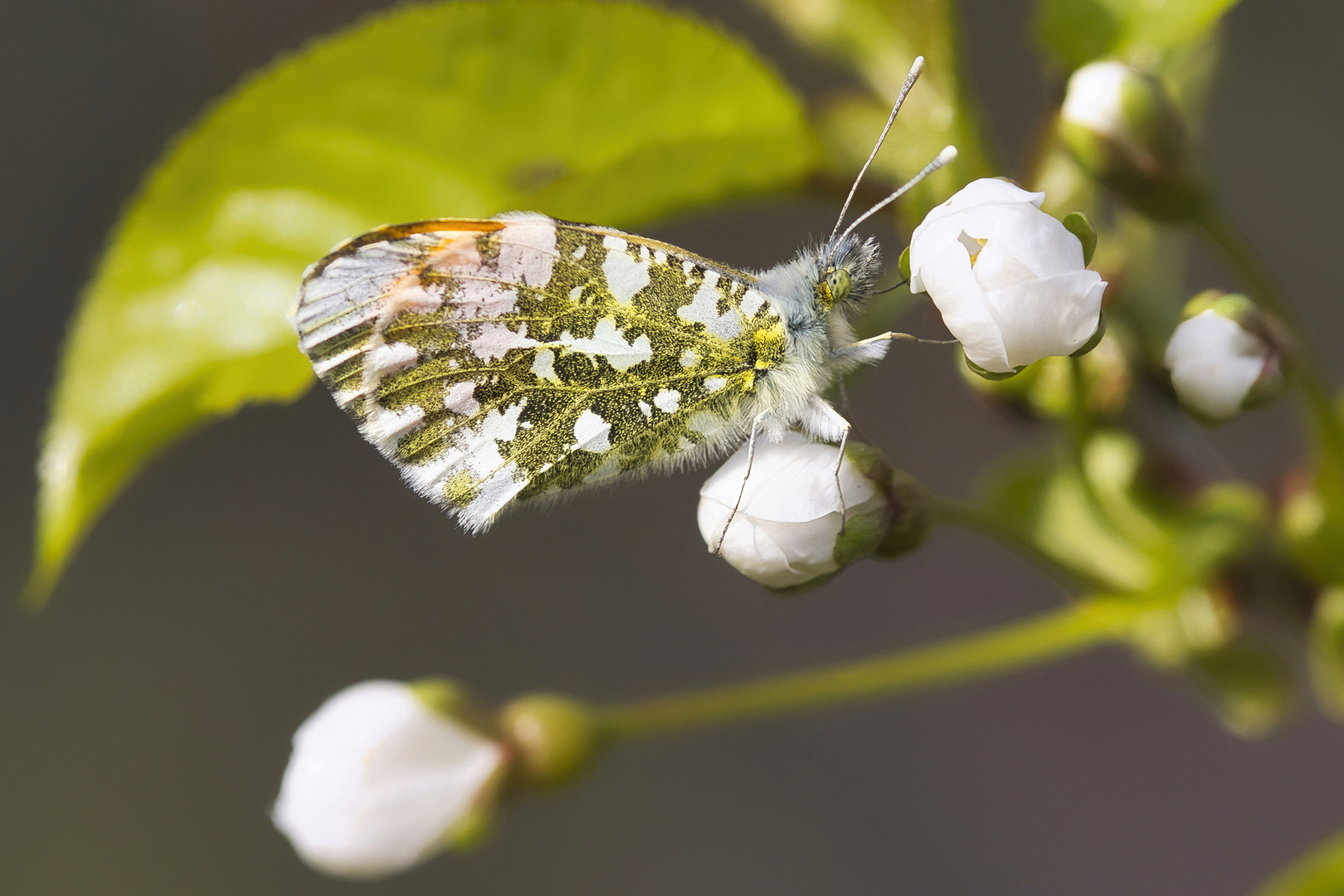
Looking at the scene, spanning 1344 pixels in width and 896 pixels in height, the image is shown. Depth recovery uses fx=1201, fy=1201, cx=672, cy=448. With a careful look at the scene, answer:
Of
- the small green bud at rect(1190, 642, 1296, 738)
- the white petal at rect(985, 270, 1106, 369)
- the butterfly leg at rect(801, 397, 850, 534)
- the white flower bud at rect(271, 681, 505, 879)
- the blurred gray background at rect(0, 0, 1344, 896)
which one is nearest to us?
the white petal at rect(985, 270, 1106, 369)

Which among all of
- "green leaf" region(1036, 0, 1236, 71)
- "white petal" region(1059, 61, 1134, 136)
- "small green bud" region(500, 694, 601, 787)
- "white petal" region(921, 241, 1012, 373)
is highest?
"green leaf" region(1036, 0, 1236, 71)

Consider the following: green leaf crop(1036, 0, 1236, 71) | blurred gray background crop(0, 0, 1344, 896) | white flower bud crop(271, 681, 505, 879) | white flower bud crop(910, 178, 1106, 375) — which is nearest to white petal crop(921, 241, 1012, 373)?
white flower bud crop(910, 178, 1106, 375)

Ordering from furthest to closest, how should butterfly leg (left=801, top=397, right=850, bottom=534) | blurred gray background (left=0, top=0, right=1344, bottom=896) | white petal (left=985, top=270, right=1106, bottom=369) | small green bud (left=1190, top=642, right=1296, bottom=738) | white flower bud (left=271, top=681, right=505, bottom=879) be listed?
blurred gray background (left=0, top=0, right=1344, bottom=896) → small green bud (left=1190, top=642, right=1296, bottom=738) → white flower bud (left=271, top=681, right=505, bottom=879) → butterfly leg (left=801, top=397, right=850, bottom=534) → white petal (left=985, top=270, right=1106, bottom=369)

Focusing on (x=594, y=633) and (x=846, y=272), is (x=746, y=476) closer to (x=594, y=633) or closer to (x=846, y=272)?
(x=846, y=272)

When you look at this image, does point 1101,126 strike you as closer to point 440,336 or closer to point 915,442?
point 440,336

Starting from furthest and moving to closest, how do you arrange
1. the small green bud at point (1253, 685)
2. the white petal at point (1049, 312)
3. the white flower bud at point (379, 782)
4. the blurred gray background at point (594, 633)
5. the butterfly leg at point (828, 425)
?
1. the blurred gray background at point (594, 633)
2. the small green bud at point (1253, 685)
3. the white flower bud at point (379, 782)
4. the butterfly leg at point (828, 425)
5. the white petal at point (1049, 312)

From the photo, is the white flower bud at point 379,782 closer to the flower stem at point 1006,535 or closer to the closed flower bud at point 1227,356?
the flower stem at point 1006,535

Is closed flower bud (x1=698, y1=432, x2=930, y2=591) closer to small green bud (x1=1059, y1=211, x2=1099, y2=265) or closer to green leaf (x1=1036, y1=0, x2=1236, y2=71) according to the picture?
small green bud (x1=1059, y1=211, x2=1099, y2=265)

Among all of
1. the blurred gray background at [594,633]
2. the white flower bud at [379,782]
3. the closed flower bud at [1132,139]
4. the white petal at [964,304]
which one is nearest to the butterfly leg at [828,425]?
the white petal at [964,304]
